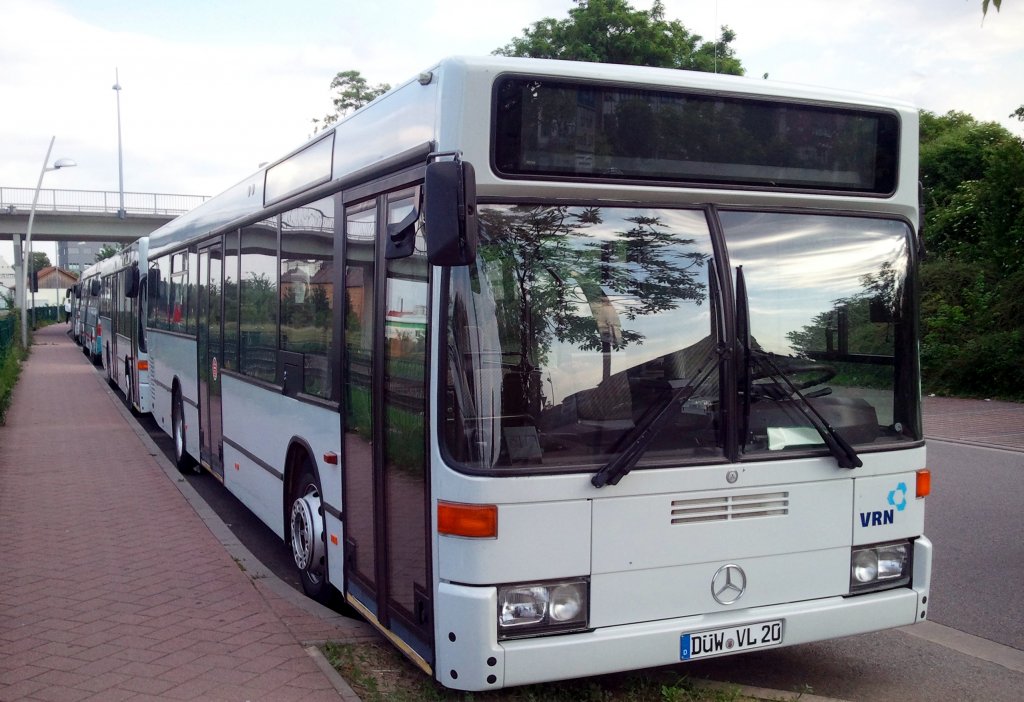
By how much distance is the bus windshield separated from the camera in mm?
4316

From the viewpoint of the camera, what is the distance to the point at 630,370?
4.49 meters

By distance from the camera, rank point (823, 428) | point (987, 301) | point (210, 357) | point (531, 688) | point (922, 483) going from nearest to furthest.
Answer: point (823, 428)
point (531, 688)
point (922, 483)
point (210, 357)
point (987, 301)

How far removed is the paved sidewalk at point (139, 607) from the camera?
5156 mm

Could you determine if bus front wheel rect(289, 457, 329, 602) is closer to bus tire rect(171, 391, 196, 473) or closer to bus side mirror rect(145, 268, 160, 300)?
bus tire rect(171, 391, 196, 473)

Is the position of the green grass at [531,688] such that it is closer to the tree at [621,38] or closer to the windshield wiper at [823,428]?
the windshield wiper at [823,428]

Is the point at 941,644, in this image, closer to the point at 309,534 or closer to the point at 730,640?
the point at 730,640

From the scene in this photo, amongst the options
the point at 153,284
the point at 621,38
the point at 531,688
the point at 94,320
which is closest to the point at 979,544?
the point at 531,688

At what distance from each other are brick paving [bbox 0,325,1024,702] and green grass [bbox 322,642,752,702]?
16cm

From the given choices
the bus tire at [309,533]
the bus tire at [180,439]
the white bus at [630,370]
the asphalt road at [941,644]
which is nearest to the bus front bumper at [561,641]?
the white bus at [630,370]

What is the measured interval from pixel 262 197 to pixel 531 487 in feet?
15.3

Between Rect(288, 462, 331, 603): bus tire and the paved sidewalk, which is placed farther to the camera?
Rect(288, 462, 331, 603): bus tire

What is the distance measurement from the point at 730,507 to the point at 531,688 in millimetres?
1321

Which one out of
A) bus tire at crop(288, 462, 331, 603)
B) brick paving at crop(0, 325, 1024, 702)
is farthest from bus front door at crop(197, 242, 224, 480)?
bus tire at crop(288, 462, 331, 603)

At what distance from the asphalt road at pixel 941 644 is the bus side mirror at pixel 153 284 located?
549cm
